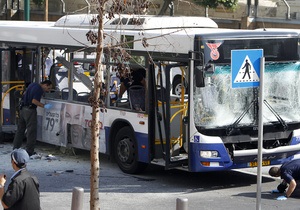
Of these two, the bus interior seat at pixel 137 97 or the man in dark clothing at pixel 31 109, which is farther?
the man in dark clothing at pixel 31 109

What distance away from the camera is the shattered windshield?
13.6 metres

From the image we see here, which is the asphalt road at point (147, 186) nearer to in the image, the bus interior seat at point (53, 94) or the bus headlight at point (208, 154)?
the bus headlight at point (208, 154)

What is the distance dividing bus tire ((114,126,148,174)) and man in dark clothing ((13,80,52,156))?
2266mm

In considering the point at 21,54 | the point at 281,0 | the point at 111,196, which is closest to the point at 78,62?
the point at 21,54

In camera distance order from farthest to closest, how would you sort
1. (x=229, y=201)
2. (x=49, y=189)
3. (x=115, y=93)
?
1. (x=115, y=93)
2. (x=49, y=189)
3. (x=229, y=201)

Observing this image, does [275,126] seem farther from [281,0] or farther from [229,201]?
[281,0]

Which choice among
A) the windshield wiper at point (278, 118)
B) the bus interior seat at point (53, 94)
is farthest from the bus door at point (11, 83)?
the windshield wiper at point (278, 118)

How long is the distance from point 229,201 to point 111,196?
6.55ft

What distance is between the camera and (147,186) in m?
14.3

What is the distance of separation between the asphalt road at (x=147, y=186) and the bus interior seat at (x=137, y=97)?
4.42 feet

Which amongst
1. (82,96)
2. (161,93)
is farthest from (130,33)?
(82,96)

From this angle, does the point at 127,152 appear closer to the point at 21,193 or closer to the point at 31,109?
the point at 31,109

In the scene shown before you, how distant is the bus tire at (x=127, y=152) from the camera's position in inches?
586

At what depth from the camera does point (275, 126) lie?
1400 centimetres
